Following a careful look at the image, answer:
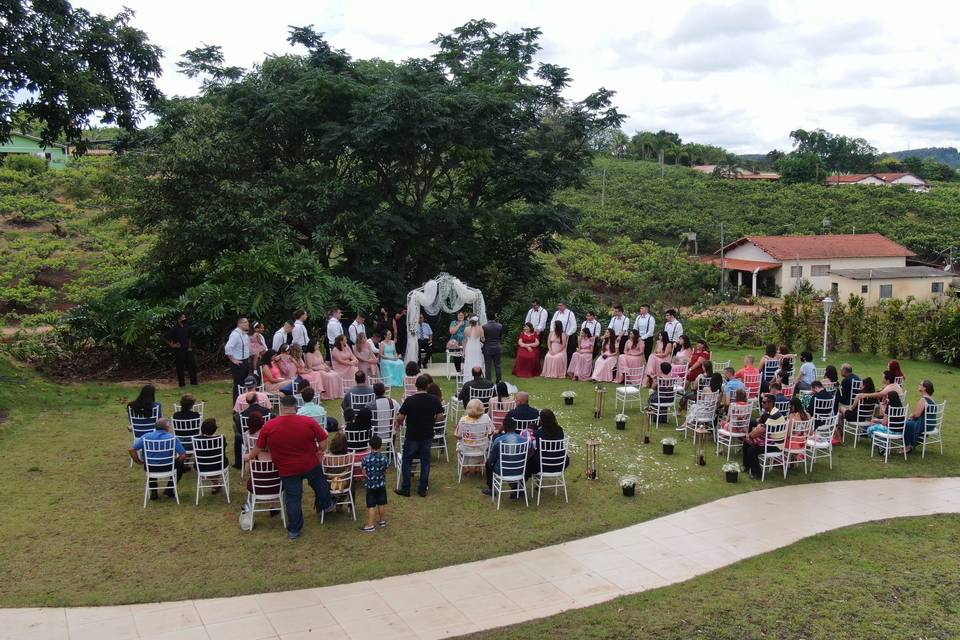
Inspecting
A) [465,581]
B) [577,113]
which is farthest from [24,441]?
[577,113]

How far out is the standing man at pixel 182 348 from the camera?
1656 cm

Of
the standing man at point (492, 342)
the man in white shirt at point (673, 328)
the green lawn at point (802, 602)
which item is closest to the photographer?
the green lawn at point (802, 602)

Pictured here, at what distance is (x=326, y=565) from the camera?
27.2 feet

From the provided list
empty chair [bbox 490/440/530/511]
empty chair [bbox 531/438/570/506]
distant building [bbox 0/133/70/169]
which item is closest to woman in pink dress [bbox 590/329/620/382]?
empty chair [bbox 531/438/570/506]

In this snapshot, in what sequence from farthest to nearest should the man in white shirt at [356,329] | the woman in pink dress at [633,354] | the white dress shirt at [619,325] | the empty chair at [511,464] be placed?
1. the white dress shirt at [619,325]
2. the woman in pink dress at [633,354]
3. the man in white shirt at [356,329]
4. the empty chair at [511,464]

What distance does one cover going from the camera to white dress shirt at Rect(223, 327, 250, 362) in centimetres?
1445

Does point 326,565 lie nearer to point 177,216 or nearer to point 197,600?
point 197,600

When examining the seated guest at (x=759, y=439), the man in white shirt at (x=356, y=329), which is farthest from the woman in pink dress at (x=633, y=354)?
the seated guest at (x=759, y=439)

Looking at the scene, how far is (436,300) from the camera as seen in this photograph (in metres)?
18.6

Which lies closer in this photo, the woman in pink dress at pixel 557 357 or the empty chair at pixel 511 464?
the empty chair at pixel 511 464

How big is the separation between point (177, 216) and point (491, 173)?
9382 millimetres

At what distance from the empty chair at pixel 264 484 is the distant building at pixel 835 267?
39.8 meters

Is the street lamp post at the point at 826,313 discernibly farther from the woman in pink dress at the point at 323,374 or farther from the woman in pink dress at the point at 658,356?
the woman in pink dress at the point at 323,374

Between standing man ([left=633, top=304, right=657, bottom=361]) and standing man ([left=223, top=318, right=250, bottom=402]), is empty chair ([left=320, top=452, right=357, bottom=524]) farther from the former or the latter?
standing man ([left=633, top=304, right=657, bottom=361])
